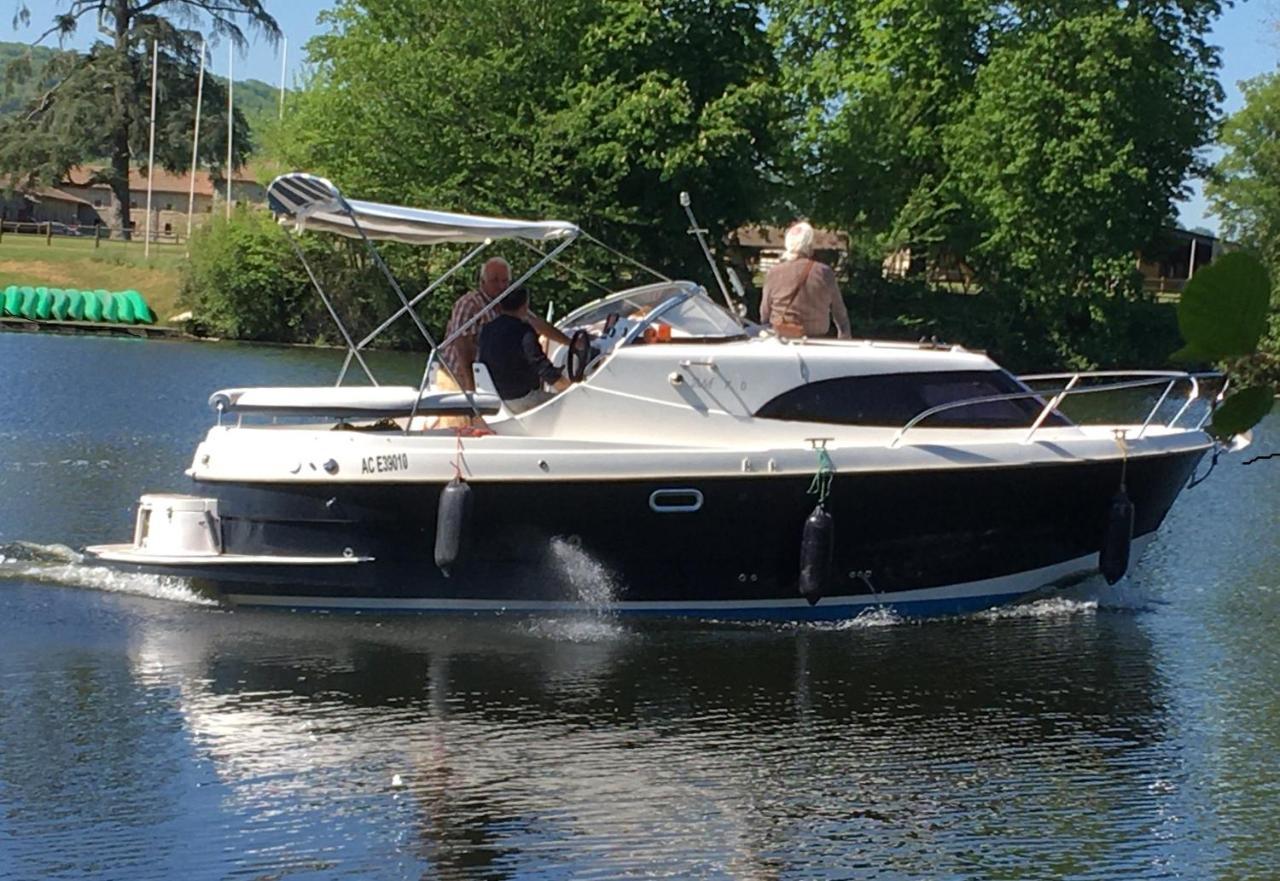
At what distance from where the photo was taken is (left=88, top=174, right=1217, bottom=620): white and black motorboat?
37.4ft

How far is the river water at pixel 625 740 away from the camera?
7652 mm

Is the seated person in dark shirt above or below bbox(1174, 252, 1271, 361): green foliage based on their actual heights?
below

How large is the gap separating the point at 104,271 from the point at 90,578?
43782 mm

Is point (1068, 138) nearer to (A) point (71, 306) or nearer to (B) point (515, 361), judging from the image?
(A) point (71, 306)

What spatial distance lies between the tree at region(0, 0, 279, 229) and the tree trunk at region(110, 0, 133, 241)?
40mm

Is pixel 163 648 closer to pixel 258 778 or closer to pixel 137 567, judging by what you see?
pixel 137 567

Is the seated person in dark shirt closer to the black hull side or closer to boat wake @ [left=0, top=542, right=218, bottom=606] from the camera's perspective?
the black hull side

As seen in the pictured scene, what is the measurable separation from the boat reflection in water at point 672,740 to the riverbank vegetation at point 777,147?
29865 mm

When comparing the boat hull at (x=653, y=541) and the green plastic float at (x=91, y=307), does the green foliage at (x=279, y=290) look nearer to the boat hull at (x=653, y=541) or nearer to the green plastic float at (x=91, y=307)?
the green plastic float at (x=91, y=307)

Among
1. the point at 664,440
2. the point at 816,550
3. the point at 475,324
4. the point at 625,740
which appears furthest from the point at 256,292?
the point at 625,740

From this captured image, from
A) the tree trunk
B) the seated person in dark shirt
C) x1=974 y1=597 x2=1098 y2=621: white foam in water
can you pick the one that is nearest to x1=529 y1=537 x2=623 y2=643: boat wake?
the seated person in dark shirt

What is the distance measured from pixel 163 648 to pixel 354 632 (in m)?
1.29

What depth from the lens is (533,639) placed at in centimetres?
1148

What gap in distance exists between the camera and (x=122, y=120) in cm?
6888
